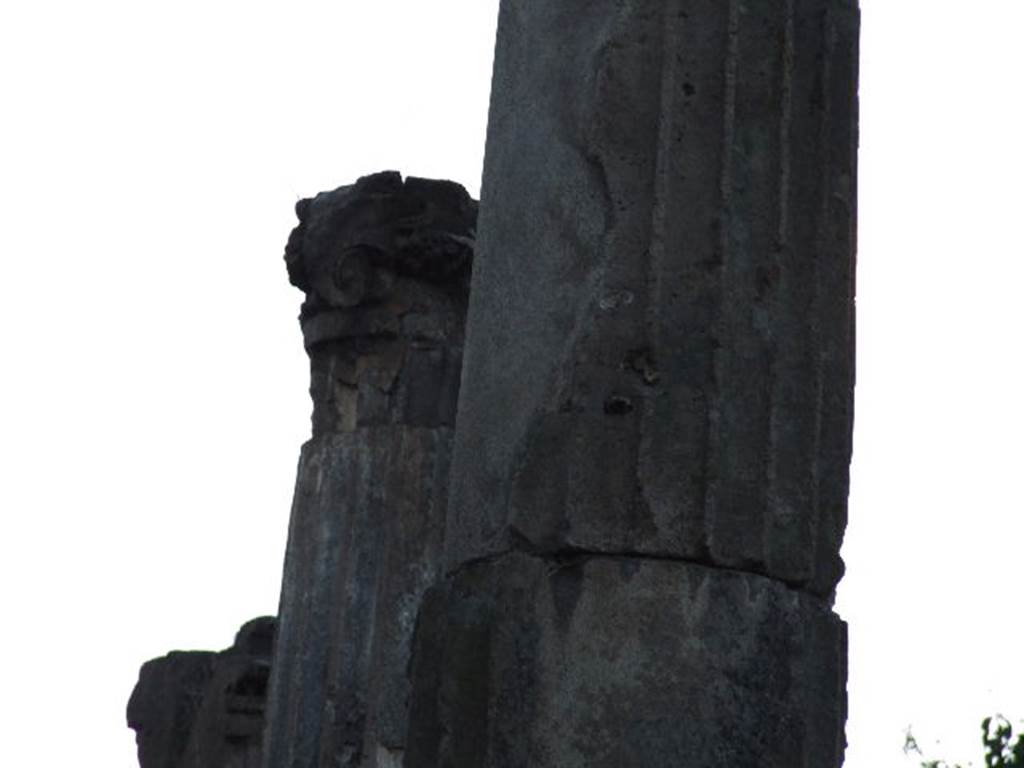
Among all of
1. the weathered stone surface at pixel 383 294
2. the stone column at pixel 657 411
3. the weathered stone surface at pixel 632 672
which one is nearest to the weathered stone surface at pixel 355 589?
→ the weathered stone surface at pixel 383 294

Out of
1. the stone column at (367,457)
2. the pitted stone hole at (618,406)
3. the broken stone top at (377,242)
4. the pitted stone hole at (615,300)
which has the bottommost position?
the pitted stone hole at (618,406)

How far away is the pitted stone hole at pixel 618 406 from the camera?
5816 millimetres

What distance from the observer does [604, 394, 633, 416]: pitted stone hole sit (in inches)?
229

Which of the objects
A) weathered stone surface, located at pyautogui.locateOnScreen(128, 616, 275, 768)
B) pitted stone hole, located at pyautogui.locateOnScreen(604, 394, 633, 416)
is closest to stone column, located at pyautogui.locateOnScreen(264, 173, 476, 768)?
weathered stone surface, located at pyautogui.locateOnScreen(128, 616, 275, 768)

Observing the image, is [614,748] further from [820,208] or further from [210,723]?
[210,723]

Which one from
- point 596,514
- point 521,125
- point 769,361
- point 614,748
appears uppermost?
point 521,125

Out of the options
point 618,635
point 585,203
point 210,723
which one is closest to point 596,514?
point 618,635

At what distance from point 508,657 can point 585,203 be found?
97 centimetres

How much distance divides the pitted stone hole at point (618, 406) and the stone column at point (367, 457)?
4852 millimetres

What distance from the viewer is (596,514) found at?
5.77 m

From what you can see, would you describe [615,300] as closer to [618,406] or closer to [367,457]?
[618,406]

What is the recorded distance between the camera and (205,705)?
1290cm

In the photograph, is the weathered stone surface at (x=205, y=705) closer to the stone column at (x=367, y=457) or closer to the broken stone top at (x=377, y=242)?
the stone column at (x=367, y=457)

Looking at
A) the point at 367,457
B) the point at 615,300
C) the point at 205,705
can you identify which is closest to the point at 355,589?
the point at 367,457
